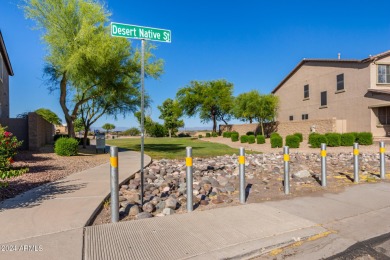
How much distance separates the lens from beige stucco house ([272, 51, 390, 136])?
79.9ft

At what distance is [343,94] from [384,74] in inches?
149

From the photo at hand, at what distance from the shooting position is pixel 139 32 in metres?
5.14

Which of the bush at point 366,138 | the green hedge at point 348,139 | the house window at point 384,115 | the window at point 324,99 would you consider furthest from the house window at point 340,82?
the green hedge at point 348,139

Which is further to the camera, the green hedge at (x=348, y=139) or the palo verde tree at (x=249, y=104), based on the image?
the palo verde tree at (x=249, y=104)

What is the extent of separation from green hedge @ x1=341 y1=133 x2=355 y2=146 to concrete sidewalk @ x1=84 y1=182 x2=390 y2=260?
16090mm

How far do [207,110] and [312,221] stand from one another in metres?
42.9

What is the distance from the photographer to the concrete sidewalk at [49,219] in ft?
10.5

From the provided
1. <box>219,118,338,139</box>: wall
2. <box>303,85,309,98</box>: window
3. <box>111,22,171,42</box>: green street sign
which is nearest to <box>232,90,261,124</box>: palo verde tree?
<box>219,118,338,139</box>: wall

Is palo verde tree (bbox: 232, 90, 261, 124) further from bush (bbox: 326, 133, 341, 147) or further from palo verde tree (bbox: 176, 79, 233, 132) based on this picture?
bush (bbox: 326, 133, 341, 147)

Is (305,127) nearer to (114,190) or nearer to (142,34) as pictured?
(142,34)

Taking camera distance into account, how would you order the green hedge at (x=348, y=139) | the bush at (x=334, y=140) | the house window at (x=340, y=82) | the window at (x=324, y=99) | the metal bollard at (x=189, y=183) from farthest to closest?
1. the window at (x=324, y=99)
2. the house window at (x=340, y=82)
3. the bush at (x=334, y=140)
4. the green hedge at (x=348, y=139)
5. the metal bollard at (x=189, y=183)

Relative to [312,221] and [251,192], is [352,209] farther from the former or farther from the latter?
[251,192]

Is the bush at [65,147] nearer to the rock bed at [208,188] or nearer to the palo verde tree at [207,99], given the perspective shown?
the rock bed at [208,188]

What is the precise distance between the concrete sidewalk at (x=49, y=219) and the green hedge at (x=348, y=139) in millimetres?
18525
